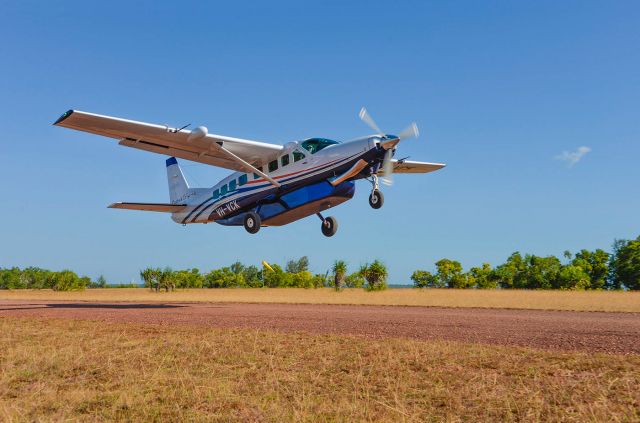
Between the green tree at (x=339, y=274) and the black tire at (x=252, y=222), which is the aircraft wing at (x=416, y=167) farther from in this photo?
the green tree at (x=339, y=274)

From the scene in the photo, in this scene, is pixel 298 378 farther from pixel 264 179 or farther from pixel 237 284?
pixel 237 284

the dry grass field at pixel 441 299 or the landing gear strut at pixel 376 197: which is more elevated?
the landing gear strut at pixel 376 197

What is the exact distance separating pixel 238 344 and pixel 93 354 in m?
3.68

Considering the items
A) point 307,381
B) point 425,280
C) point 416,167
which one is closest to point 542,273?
point 425,280

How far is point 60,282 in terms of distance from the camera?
6869 centimetres

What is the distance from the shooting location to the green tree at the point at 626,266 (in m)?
90.7

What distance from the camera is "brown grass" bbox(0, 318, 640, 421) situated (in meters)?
7.66

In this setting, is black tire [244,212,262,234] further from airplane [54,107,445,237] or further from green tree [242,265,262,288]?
green tree [242,265,262,288]

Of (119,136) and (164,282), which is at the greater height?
(119,136)

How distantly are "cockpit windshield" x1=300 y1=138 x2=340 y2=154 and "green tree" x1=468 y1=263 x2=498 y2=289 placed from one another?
7918 centimetres

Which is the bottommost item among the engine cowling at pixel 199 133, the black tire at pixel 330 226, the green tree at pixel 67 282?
the green tree at pixel 67 282

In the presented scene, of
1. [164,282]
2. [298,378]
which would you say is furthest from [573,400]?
[164,282]

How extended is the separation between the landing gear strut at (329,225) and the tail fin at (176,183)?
466 inches

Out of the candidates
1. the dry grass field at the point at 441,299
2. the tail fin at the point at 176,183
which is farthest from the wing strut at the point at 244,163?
the dry grass field at the point at 441,299
